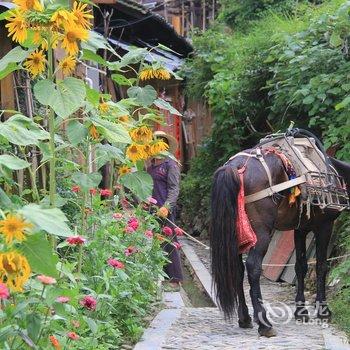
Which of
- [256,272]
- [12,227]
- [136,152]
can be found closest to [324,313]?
[256,272]

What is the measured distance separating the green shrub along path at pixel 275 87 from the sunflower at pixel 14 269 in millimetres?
4516

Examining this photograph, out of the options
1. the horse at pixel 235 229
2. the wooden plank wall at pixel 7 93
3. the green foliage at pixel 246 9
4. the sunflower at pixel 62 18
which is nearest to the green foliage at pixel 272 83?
the horse at pixel 235 229

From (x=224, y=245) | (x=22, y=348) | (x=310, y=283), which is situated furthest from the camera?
(x=310, y=283)

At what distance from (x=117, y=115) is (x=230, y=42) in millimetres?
12500

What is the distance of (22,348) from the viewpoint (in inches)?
158

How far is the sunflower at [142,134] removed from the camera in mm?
6559

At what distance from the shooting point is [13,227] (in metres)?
3.12

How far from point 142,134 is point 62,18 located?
2.29 metres

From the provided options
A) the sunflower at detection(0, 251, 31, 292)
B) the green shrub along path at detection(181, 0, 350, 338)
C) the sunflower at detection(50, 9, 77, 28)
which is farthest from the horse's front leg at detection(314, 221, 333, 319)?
the sunflower at detection(0, 251, 31, 292)

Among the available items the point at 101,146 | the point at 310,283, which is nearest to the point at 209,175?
the point at 310,283

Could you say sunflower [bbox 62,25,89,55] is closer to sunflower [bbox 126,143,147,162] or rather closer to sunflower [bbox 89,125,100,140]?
sunflower [bbox 89,125,100,140]

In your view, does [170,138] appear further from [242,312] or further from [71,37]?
[71,37]

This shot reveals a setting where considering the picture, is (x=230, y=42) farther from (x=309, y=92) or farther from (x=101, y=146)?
(x=101, y=146)

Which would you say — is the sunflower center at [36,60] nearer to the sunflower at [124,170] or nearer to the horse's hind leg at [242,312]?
the sunflower at [124,170]
